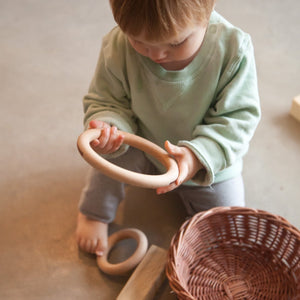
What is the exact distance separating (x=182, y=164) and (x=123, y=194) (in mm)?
289

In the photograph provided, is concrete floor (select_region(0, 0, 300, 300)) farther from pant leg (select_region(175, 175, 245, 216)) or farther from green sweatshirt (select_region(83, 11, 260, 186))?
green sweatshirt (select_region(83, 11, 260, 186))

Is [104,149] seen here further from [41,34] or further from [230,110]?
[41,34]

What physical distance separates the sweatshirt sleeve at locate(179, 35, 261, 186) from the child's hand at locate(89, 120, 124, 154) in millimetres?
125

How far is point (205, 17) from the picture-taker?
702 mm

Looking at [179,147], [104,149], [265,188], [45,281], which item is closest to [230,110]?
[179,147]

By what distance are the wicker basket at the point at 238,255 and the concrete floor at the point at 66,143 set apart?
0.31 ft

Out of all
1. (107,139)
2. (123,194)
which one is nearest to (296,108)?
(123,194)

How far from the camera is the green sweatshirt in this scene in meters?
0.85

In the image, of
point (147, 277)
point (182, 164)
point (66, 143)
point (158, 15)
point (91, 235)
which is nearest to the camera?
point (158, 15)

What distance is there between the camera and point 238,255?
99 cm

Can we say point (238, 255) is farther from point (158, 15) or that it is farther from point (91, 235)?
point (158, 15)

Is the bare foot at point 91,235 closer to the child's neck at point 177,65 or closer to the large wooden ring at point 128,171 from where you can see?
the large wooden ring at point 128,171

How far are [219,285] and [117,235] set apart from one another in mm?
261

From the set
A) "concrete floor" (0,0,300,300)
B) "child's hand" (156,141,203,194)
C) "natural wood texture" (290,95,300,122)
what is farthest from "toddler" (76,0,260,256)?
"natural wood texture" (290,95,300,122)
